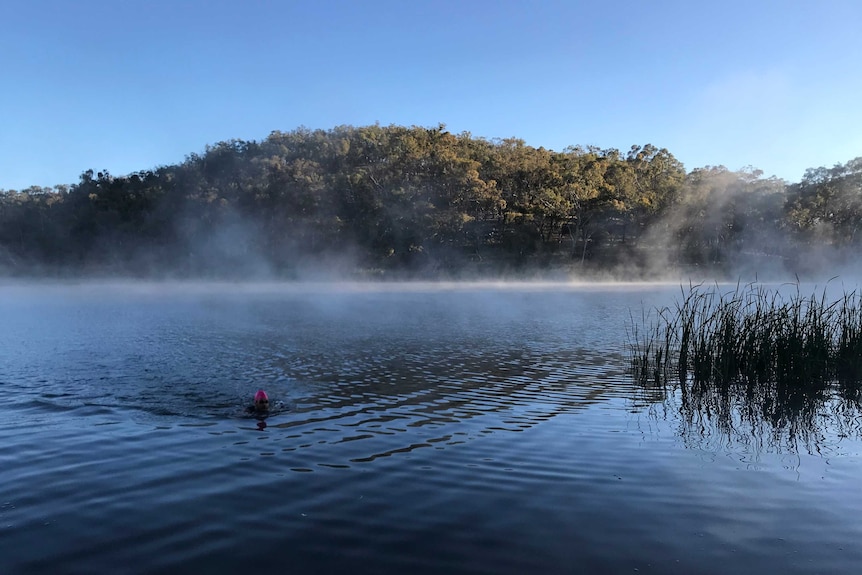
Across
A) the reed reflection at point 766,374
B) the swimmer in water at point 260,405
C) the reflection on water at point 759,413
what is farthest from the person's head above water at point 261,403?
the reed reflection at point 766,374

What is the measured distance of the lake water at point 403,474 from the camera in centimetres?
389

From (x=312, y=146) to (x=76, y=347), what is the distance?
132 ft

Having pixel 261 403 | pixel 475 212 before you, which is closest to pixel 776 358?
pixel 261 403

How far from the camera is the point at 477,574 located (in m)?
3.62

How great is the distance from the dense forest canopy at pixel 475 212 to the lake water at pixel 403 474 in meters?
34.9

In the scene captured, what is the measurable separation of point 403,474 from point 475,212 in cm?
4107

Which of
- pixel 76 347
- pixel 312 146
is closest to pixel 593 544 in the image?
pixel 76 347

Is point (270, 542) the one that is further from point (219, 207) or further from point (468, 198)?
point (219, 207)

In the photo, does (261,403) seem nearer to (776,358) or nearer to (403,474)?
(403,474)

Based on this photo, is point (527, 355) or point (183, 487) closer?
point (183, 487)

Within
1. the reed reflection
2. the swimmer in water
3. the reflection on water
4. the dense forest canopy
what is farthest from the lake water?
the dense forest canopy

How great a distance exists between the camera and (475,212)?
45.6m

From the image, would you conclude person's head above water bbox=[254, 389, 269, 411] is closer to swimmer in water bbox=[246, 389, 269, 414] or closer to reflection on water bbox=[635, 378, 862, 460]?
swimmer in water bbox=[246, 389, 269, 414]

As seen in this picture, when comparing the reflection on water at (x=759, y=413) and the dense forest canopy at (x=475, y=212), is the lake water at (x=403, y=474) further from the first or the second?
the dense forest canopy at (x=475, y=212)
